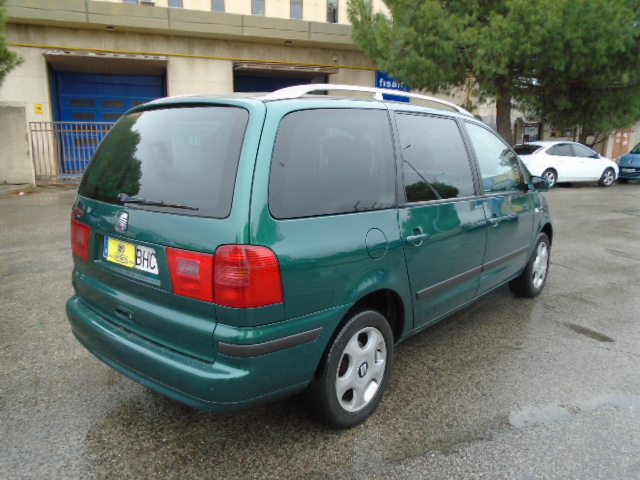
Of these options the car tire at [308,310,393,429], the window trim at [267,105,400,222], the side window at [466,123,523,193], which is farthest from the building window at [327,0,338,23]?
the car tire at [308,310,393,429]

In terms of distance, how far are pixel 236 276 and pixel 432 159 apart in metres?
1.65

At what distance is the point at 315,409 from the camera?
247 centimetres

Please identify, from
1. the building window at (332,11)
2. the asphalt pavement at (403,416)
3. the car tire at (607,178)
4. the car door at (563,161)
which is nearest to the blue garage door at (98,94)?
the building window at (332,11)

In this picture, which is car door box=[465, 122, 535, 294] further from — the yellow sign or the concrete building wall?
the concrete building wall

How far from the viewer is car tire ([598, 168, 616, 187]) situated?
16266 mm

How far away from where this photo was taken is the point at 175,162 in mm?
2336

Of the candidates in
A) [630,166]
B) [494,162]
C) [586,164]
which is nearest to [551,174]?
[586,164]

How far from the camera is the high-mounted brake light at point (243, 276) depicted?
79.4 inches

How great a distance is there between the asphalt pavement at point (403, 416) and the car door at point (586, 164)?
12683mm

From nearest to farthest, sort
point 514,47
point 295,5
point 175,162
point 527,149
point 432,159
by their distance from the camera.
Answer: point 175,162 < point 432,159 < point 514,47 < point 527,149 < point 295,5

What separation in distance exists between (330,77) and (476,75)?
18.4 feet

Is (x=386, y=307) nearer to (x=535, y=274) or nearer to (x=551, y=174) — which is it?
(x=535, y=274)

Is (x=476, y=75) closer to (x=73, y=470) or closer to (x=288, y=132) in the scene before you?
(x=288, y=132)

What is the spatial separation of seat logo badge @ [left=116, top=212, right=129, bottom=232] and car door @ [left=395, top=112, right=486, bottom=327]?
4.67 feet
